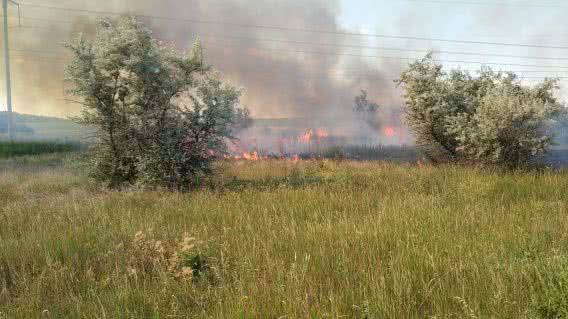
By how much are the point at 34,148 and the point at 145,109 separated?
1565 inches

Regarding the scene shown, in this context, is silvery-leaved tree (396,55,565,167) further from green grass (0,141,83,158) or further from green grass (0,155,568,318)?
green grass (0,141,83,158)

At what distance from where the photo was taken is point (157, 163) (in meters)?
13.9

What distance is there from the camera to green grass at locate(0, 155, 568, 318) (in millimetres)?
3879

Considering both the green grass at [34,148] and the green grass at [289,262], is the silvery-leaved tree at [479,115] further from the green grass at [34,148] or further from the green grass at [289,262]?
the green grass at [34,148]

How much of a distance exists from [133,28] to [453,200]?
1047 centimetres

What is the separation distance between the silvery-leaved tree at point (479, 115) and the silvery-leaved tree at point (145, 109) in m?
10.2

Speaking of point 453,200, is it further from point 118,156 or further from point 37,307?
point 118,156

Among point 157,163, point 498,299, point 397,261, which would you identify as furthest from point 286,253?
point 157,163

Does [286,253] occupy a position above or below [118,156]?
below

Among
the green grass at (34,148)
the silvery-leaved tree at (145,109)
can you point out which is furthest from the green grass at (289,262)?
the green grass at (34,148)

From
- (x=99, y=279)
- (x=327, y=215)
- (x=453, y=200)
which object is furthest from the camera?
(x=453, y=200)

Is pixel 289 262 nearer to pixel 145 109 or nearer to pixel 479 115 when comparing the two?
pixel 145 109

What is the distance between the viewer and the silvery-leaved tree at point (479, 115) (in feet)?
57.4

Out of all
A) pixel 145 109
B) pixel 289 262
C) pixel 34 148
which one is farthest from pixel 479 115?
pixel 34 148
